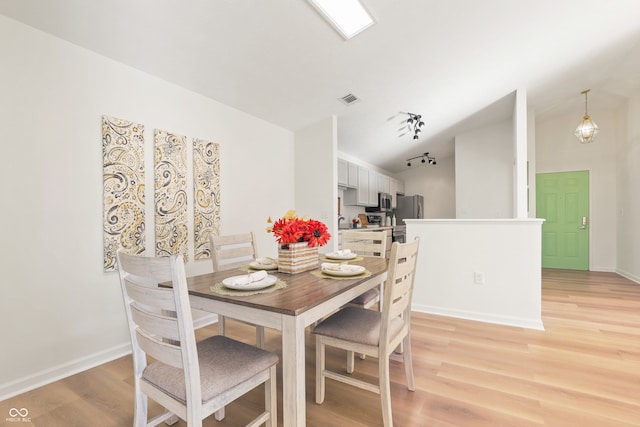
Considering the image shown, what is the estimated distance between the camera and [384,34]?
8.38 feet

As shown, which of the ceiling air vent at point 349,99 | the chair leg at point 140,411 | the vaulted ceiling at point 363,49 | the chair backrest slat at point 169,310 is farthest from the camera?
the ceiling air vent at point 349,99

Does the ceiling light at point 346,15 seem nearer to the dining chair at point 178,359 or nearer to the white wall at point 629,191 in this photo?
the dining chair at point 178,359

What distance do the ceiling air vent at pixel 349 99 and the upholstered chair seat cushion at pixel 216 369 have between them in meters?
2.93

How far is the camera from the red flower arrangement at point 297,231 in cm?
174

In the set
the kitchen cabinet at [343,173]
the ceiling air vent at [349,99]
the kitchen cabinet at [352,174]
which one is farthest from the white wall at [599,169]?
the ceiling air vent at [349,99]

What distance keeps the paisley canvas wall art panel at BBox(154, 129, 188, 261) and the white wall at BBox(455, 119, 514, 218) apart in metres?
5.18

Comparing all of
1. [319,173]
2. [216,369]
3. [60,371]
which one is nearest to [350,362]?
[216,369]

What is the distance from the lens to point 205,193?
9.52 feet

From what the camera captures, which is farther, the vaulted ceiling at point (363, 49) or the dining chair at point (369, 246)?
the dining chair at point (369, 246)

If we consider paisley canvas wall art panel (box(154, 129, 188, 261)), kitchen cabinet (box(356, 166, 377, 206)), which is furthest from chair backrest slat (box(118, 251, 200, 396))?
kitchen cabinet (box(356, 166, 377, 206))

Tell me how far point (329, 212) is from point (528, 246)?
2.16m

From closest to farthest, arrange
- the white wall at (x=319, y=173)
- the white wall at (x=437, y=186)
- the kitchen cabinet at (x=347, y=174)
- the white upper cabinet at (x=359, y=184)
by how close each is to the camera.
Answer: the white wall at (x=319, y=173) → the kitchen cabinet at (x=347, y=174) → the white upper cabinet at (x=359, y=184) → the white wall at (x=437, y=186)

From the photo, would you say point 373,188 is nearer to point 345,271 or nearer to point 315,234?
point 315,234

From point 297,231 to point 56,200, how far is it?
1652 millimetres
